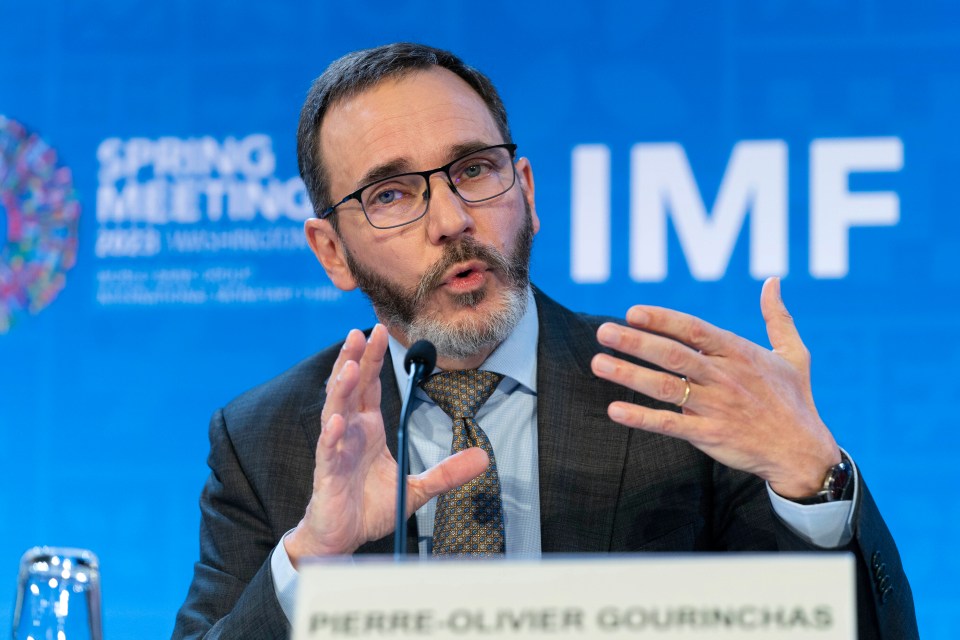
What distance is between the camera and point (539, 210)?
123 inches

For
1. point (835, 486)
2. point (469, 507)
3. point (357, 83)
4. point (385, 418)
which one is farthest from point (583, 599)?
point (357, 83)

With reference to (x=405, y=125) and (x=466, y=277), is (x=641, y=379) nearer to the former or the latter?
(x=466, y=277)

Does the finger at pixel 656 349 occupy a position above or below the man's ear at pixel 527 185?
below

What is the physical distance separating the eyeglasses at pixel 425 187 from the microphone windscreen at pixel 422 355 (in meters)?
0.56

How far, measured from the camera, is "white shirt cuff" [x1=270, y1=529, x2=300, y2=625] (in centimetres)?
156

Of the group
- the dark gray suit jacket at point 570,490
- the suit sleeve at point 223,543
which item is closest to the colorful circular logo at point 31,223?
the suit sleeve at point 223,543

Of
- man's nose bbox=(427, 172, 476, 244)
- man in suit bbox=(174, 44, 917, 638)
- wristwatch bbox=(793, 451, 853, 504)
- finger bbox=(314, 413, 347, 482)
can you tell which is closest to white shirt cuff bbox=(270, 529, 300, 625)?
man in suit bbox=(174, 44, 917, 638)

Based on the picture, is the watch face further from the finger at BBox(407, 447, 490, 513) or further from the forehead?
the forehead

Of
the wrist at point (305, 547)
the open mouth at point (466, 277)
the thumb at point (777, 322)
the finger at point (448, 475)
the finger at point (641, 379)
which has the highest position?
the open mouth at point (466, 277)

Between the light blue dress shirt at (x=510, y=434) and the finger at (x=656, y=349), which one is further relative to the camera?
the light blue dress shirt at (x=510, y=434)

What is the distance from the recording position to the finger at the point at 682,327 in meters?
1.40

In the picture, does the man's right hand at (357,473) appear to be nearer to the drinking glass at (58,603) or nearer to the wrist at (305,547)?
the wrist at (305,547)

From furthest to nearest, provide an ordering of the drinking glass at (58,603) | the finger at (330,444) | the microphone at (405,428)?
the finger at (330,444) → the microphone at (405,428) → the drinking glass at (58,603)

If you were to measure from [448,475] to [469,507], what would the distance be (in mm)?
350
